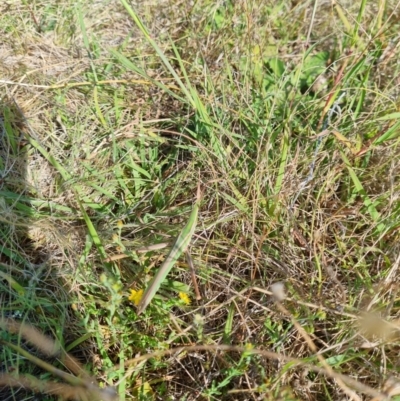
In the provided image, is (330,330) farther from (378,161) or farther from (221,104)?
(221,104)

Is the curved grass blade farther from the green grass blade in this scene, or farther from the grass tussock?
the green grass blade

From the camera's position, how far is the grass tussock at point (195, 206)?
54.0 inches

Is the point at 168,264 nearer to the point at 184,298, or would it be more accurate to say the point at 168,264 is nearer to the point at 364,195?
the point at 184,298

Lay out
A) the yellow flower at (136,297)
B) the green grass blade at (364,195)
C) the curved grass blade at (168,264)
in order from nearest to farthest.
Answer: the curved grass blade at (168,264)
the yellow flower at (136,297)
the green grass blade at (364,195)

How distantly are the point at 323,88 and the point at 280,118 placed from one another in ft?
0.87

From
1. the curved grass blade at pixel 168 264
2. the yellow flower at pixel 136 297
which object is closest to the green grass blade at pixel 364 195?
the curved grass blade at pixel 168 264

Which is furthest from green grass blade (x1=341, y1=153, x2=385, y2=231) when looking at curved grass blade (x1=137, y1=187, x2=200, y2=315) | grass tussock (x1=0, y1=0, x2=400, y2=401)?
curved grass blade (x1=137, y1=187, x2=200, y2=315)

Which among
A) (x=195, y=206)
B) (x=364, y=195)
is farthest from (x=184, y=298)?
(x=364, y=195)

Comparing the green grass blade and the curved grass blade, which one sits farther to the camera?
the green grass blade

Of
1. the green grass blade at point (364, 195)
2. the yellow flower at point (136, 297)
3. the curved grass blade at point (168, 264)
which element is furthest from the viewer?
the green grass blade at point (364, 195)

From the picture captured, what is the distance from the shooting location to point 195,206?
4.53 ft

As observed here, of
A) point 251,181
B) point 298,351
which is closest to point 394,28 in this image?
point 251,181

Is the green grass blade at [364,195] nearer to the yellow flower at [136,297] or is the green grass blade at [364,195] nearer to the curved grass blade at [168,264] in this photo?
the curved grass blade at [168,264]

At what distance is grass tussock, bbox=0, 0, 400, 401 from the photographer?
1372 mm
